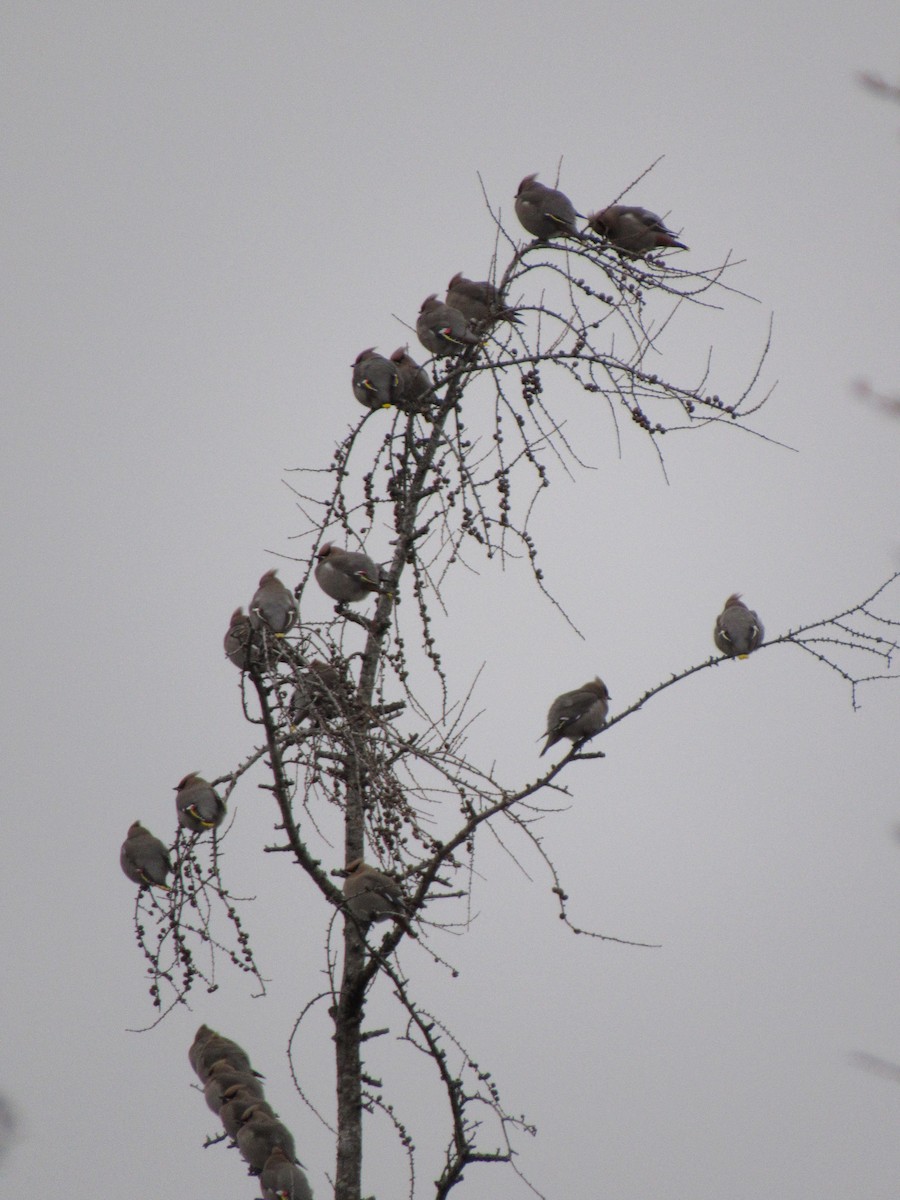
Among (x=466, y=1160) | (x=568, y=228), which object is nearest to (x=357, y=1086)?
(x=466, y=1160)

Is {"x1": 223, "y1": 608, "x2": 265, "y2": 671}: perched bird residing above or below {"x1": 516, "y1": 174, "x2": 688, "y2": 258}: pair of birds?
below

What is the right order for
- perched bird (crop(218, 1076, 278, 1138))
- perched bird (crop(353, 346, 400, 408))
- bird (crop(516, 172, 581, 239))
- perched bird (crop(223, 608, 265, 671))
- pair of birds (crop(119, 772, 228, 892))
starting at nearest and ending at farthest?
perched bird (crop(223, 608, 265, 671)), pair of birds (crop(119, 772, 228, 892)), perched bird (crop(218, 1076, 278, 1138)), bird (crop(516, 172, 581, 239)), perched bird (crop(353, 346, 400, 408))

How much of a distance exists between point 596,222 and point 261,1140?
9.27 feet

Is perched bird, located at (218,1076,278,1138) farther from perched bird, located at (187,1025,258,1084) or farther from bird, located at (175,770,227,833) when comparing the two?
bird, located at (175,770,227,833)

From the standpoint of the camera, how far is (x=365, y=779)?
3.76m

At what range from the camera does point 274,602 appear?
4605 millimetres

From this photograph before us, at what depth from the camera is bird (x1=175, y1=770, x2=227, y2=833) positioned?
403 centimetres

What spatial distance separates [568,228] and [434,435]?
3.43 ft

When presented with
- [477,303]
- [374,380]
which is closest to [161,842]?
[374,380]

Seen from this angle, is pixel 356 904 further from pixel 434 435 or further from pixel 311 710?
pixel 434 435

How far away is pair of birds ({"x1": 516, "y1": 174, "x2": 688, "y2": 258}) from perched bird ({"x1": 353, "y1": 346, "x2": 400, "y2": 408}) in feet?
2.22

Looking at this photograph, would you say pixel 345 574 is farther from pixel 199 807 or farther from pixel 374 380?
pixel 199 807

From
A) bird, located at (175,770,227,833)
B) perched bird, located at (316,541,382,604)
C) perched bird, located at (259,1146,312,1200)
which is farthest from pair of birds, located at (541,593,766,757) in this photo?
perched bird, located at (259,1146,312,1200)

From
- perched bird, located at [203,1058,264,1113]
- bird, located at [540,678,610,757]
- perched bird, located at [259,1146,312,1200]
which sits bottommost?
perched bird, located at [259,1146,312,1200]
